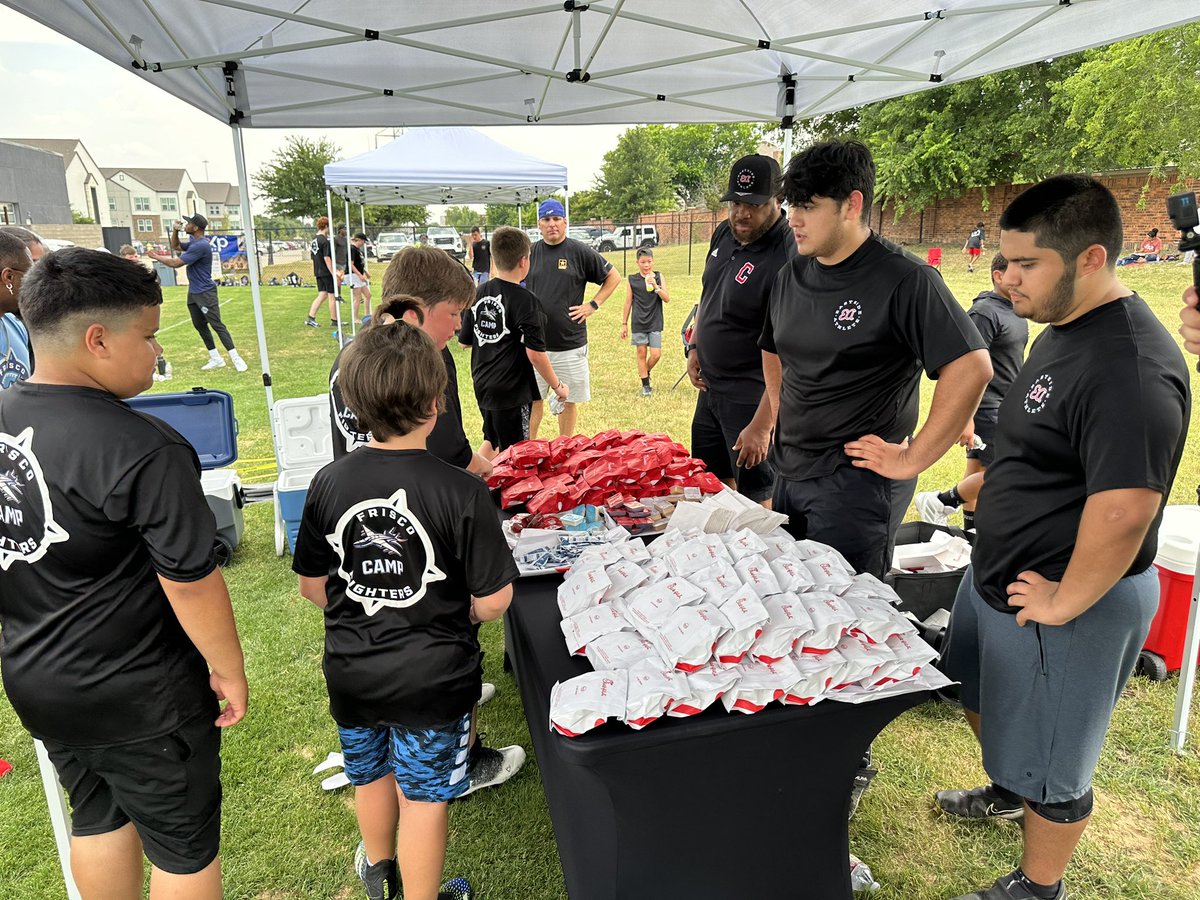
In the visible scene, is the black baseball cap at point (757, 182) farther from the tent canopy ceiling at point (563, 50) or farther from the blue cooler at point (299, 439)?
the blue cooler at point (299, 439)

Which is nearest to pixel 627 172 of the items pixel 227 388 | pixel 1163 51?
pixel 1163 51

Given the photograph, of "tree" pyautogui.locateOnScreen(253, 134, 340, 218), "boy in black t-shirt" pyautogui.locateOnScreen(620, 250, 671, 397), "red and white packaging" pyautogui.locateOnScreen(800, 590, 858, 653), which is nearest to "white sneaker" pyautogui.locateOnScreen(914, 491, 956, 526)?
"red and white packaging" pyautogui.locateOnScreen(800, 590, 858, 653)

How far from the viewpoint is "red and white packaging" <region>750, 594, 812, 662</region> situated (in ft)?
4.63

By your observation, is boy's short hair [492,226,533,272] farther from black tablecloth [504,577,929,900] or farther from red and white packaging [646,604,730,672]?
red and white packaging [646,604,730,672]

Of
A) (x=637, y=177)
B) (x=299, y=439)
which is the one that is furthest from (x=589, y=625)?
(x=637, y=177)

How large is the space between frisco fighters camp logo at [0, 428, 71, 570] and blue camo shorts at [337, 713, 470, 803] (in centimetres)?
76

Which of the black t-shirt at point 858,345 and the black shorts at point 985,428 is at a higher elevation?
the black t-shirt at point 858,345

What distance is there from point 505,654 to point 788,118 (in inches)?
138

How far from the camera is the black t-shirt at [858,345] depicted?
1908 mm

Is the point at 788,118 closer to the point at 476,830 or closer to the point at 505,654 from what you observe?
the point at 505,654

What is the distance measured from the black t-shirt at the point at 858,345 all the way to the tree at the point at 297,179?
34198 millimetres

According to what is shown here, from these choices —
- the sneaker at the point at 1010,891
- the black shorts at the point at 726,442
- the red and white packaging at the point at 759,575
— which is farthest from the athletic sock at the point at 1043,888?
the black shorts at the point at 726,442

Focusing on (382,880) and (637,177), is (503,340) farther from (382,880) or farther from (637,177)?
(637,177)

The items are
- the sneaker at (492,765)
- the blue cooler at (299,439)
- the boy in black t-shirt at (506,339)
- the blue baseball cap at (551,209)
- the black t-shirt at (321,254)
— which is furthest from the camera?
the black t-shirt at (321,254)
